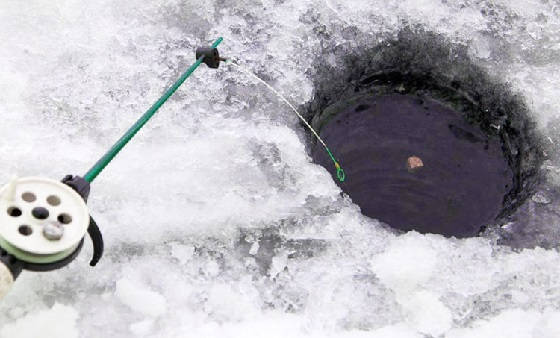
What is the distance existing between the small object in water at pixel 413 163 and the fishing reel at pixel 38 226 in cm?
174

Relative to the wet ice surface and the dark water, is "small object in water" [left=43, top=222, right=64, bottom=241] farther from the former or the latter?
the dark water

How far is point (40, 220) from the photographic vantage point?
150 centimetres

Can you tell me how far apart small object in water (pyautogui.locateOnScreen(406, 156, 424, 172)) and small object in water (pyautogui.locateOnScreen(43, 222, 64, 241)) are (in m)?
1.84

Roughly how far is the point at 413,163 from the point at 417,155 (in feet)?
0.15

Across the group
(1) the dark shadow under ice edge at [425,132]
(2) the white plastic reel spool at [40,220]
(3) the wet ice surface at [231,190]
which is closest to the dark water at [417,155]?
(1) the dark shadow under ice edge at [425,132]

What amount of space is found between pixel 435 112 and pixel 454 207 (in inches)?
17.9

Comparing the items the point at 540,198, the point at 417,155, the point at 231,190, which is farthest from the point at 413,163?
the point at 231,190

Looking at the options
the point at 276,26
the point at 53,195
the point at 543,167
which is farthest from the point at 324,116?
the point at 53,195

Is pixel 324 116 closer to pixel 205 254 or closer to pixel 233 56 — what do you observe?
pixel 233 56

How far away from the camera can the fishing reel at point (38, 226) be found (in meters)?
1.46

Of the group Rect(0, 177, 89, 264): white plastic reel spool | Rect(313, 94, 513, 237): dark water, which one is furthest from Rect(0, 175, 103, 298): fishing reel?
Rect(313, 94, 513, 237): dark water

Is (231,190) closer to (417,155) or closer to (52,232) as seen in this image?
(52,232)

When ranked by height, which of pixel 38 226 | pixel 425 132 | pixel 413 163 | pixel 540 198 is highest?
pixel 540 198

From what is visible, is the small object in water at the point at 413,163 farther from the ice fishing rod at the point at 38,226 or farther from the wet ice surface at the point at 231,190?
the ice fishing rod at the point at 38,226
